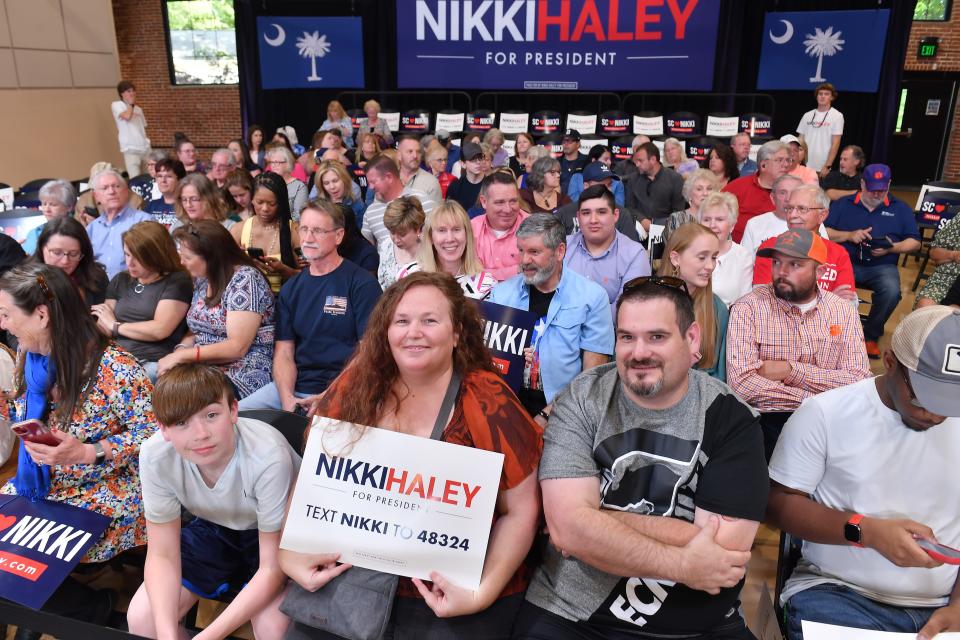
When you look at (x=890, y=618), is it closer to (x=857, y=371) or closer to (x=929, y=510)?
(x=929, y=510)

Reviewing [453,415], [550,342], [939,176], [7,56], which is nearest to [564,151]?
[550,342]

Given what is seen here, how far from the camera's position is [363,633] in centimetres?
174

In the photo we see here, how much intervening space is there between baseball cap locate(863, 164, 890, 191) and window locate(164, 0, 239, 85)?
12.7 meters

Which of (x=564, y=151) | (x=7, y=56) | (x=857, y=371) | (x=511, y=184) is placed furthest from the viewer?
(x=7, y=56)

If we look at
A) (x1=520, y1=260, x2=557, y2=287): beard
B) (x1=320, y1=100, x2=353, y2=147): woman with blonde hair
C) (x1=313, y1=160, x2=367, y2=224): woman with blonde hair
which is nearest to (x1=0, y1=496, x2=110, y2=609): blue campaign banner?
(x1=520, y1=260, x2=557, y2=287): beard

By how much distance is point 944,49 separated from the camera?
41.3 ft

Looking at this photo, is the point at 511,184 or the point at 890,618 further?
the point at 511,184

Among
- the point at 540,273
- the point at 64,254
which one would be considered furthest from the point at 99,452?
the point at 540,273

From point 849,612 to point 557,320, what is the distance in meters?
1.44

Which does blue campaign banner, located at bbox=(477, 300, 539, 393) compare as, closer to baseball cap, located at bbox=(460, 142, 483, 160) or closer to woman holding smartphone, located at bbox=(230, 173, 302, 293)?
woman holding smartphone, located at bbox=(230, 173, 302, 293)

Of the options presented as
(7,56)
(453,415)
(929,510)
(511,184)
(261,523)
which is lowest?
(261,523)

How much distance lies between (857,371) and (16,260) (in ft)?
15.0

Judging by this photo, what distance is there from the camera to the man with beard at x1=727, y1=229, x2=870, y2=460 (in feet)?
8.68

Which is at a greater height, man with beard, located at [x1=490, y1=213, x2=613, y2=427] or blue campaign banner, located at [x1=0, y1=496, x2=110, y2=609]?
man with beard, located at [x1=490, y1=213, x2=613, y2=427]
